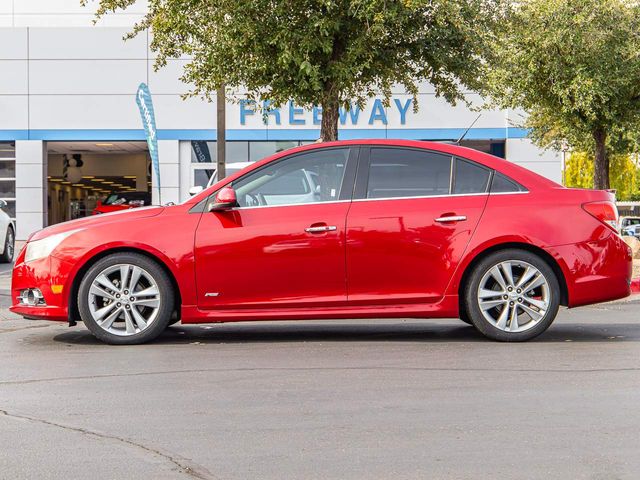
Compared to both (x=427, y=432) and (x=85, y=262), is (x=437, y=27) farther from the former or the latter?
(x=427, y=432)

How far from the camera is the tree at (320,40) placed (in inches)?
606

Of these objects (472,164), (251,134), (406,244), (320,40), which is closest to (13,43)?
(251,134)

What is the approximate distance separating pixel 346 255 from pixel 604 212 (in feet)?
6.78

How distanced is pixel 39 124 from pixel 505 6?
20032mm

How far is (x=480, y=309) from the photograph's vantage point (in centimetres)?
784

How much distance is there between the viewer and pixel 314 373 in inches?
257

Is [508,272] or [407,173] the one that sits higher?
[407,173]

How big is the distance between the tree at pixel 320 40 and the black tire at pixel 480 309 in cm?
729

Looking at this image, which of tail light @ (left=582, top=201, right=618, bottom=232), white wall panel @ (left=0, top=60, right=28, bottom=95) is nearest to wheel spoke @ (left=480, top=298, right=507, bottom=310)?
tail light @ (left=582, top=201, right=618, bottom=232)

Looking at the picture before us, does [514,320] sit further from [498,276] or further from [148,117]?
[148,117]

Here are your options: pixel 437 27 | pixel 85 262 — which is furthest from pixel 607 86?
pixel 85 262

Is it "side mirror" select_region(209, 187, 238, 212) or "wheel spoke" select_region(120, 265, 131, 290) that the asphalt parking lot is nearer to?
"wheel spoke" select_region(120, 265, 131, 290)

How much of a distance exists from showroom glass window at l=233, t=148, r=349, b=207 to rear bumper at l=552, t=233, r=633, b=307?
1791 mm

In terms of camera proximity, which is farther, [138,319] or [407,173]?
[407,173]
